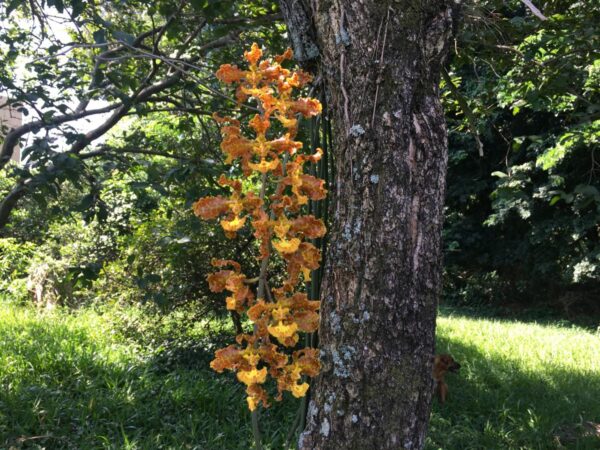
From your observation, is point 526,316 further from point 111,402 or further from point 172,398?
point 111,402

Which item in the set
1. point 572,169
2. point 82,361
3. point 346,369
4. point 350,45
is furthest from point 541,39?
point 572,169

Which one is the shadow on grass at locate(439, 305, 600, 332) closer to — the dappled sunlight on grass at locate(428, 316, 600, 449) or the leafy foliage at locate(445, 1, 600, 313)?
the leafy foliage at locate(445, 1, 600, 313)

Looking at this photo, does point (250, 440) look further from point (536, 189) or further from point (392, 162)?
point (536, 189)

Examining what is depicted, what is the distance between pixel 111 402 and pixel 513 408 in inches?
115

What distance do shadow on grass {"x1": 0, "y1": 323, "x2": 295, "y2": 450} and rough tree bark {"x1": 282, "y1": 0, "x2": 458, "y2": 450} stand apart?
2379 millimetres

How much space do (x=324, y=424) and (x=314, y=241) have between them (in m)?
0.43

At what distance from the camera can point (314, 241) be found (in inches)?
56.3

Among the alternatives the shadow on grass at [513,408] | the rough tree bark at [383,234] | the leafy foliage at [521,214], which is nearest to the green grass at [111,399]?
the shadow on grass at [513,408]

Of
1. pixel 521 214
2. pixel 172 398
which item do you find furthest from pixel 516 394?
pixel 521 214

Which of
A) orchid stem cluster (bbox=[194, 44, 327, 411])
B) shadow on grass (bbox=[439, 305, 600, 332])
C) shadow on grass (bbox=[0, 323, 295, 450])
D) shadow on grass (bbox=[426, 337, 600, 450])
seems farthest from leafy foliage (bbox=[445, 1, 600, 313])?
orchid stem cluster (bbox=[194, 44, 327, 411])

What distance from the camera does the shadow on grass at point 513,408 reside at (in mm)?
3768

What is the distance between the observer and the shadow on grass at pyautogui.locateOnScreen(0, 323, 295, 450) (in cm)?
340

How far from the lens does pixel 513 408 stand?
14.2ft

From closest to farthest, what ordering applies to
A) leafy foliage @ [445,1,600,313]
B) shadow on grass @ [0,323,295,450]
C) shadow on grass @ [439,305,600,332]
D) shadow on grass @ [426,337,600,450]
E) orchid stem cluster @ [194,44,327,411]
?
orchid stem cluster @ [194,44,327,411] → shadow on grass @ [0,323,295,450] → shadow on grass @ [426,337,600,450] → leafy foliage @ [445,1,600,313] → shadow on grass @ [439,305,600,332]
